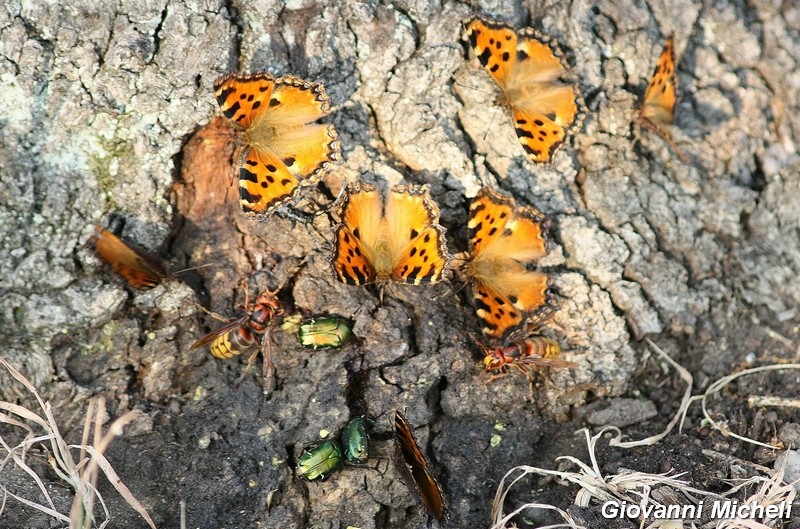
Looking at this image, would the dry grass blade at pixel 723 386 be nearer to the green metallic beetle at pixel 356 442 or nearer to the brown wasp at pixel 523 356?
the brown wasp at pixel 523 356

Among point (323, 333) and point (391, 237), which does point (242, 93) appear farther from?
point (323, 333)

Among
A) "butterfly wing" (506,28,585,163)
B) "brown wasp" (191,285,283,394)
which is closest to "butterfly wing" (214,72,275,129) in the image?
"brown wasp" (191,285,283,394)

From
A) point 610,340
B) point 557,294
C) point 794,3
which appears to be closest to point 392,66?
point 557,294

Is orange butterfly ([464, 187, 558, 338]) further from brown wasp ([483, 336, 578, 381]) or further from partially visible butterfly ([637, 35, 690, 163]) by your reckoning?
partially visible butterfly ([637, 35, 690, 163])

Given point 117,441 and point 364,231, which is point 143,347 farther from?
point 364,231

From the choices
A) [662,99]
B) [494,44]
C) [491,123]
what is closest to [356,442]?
[491,123]

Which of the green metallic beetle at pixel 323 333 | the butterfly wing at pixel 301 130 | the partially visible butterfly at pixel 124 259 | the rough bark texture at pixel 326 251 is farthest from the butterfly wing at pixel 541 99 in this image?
the partially visible butterfly at pixel 124 259

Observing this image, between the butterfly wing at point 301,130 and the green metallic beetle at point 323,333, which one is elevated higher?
the butterfly wing at point 301,130
